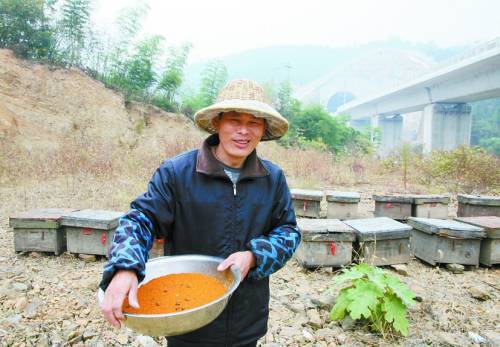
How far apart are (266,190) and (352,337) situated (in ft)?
5.78

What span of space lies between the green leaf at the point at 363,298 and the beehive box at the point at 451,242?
1820 millimetres

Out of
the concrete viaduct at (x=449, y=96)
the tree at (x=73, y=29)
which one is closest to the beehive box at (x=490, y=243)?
the concrete viaduct at (x=449, y=96)

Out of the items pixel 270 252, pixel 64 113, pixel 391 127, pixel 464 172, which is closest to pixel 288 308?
pixel 270 252

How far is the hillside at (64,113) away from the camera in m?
10.2

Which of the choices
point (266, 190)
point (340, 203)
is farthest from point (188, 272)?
point (340, 203)

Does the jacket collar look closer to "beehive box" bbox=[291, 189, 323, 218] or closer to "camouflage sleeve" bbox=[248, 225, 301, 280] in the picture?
"camouflage sleeve" bbox=[248, 225, 301, 280]

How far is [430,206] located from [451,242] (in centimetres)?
165

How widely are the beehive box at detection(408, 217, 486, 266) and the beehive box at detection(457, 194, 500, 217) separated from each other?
150 cm

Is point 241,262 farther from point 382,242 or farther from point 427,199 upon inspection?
point 427,199

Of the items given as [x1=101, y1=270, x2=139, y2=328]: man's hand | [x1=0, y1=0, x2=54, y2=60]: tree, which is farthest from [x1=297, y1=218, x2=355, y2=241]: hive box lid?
[x1=0, y1=0, x2=54, y2=60]: tree

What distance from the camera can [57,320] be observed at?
105 inches

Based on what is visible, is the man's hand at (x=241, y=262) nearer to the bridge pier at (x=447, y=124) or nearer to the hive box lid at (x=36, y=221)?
the hive box lid at (x=36, y=221)

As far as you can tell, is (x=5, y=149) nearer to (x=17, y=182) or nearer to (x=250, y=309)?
(x=17, y=182)

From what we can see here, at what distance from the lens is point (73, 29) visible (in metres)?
12.3
